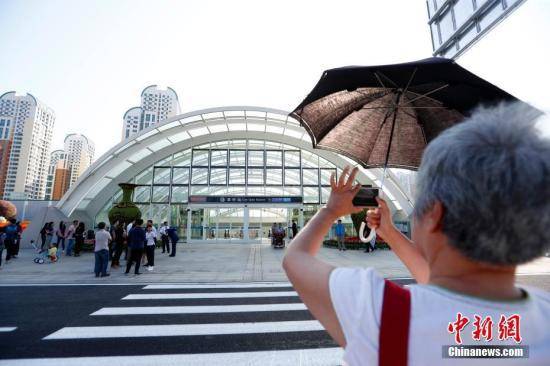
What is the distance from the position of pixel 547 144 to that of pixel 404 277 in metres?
9.40

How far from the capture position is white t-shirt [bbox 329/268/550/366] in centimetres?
68

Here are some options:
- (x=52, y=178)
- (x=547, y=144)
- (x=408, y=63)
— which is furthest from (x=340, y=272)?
(x=52, y=178)

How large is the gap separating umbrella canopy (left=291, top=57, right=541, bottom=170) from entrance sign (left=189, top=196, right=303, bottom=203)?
20.3 metres

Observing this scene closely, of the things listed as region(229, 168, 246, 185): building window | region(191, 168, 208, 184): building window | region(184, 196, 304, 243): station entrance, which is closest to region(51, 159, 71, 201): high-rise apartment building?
region(191, 168, 208, 184): building window

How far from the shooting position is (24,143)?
250ft

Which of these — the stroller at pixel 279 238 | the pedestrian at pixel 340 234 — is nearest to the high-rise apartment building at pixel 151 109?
the stroller at pixel 279 238

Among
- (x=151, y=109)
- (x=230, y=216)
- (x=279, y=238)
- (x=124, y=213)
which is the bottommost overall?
(x=279, y=238)

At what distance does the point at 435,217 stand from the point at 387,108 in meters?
2.68

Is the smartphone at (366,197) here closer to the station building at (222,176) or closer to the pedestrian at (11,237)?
the pedestrian at (11,237)

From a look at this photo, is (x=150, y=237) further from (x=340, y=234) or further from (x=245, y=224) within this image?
(x=245, y=224)

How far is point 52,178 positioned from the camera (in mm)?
82625

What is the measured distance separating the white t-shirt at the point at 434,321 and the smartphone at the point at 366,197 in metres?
0.74

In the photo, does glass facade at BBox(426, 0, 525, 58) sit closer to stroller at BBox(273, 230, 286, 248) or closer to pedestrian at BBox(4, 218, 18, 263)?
stroller at BBox(273, 230, 286, 248)

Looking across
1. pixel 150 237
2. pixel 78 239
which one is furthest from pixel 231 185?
pixel 150 237
